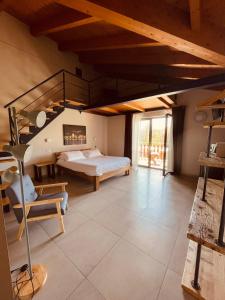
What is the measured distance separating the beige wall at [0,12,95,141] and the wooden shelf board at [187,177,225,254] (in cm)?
457

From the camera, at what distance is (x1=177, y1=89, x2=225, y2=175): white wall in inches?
175

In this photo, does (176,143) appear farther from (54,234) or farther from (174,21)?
(54,234)

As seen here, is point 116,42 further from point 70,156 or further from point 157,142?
point 157,142

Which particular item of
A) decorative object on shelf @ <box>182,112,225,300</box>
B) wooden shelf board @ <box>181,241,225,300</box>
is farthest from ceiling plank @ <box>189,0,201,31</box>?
wooden shelf board @ <box>181,241,225,300</box>

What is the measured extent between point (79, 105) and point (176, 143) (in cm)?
383

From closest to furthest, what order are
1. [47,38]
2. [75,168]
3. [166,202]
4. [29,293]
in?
1. [29,293]
2. [166,202]
3. [75,168]
4. [47,38]

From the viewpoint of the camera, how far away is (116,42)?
2.92 meters

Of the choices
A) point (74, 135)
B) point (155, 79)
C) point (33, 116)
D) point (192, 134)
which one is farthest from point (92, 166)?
point (192, 134)

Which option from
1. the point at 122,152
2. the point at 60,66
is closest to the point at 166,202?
the point at 122,152

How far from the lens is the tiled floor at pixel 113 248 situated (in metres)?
1.26

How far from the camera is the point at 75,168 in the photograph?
391cm

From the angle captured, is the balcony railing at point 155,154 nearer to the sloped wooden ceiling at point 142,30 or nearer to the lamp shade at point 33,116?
the sloped wooden ceiling at point 142,30

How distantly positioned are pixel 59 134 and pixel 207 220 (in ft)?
15.6

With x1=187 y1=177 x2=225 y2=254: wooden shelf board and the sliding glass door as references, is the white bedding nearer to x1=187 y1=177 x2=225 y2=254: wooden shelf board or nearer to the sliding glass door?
the sliding glass door
